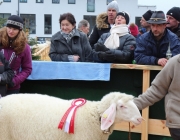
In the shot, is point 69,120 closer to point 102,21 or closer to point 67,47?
point 67,47

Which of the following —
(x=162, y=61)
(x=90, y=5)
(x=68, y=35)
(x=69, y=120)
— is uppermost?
(x=90, y=5)

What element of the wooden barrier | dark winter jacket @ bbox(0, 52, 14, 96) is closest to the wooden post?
the wooden barrier

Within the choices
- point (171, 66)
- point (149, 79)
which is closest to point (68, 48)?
point (149, 79)

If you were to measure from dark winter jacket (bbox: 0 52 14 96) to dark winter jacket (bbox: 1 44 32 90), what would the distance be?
138mm

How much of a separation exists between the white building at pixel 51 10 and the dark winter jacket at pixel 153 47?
4203 cm

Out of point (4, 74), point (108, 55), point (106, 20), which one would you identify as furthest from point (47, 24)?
point (4, 74)

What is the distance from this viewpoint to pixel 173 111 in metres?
3.58

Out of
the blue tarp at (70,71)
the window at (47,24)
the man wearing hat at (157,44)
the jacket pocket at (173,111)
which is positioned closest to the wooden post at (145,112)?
the man wearing hat at (157,44)

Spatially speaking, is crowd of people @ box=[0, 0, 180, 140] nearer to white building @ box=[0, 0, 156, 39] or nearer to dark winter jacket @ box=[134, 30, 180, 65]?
dark winter jacket @ box=[134, 30, 180, 65]

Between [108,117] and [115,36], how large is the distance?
179 cm

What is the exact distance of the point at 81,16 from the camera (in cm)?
4791

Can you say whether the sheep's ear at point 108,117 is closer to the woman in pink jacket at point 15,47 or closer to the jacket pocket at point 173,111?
the jacket pocket at point 173,111

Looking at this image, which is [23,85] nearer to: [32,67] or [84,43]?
[32,67]

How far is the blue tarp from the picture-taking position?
16.1 ft
